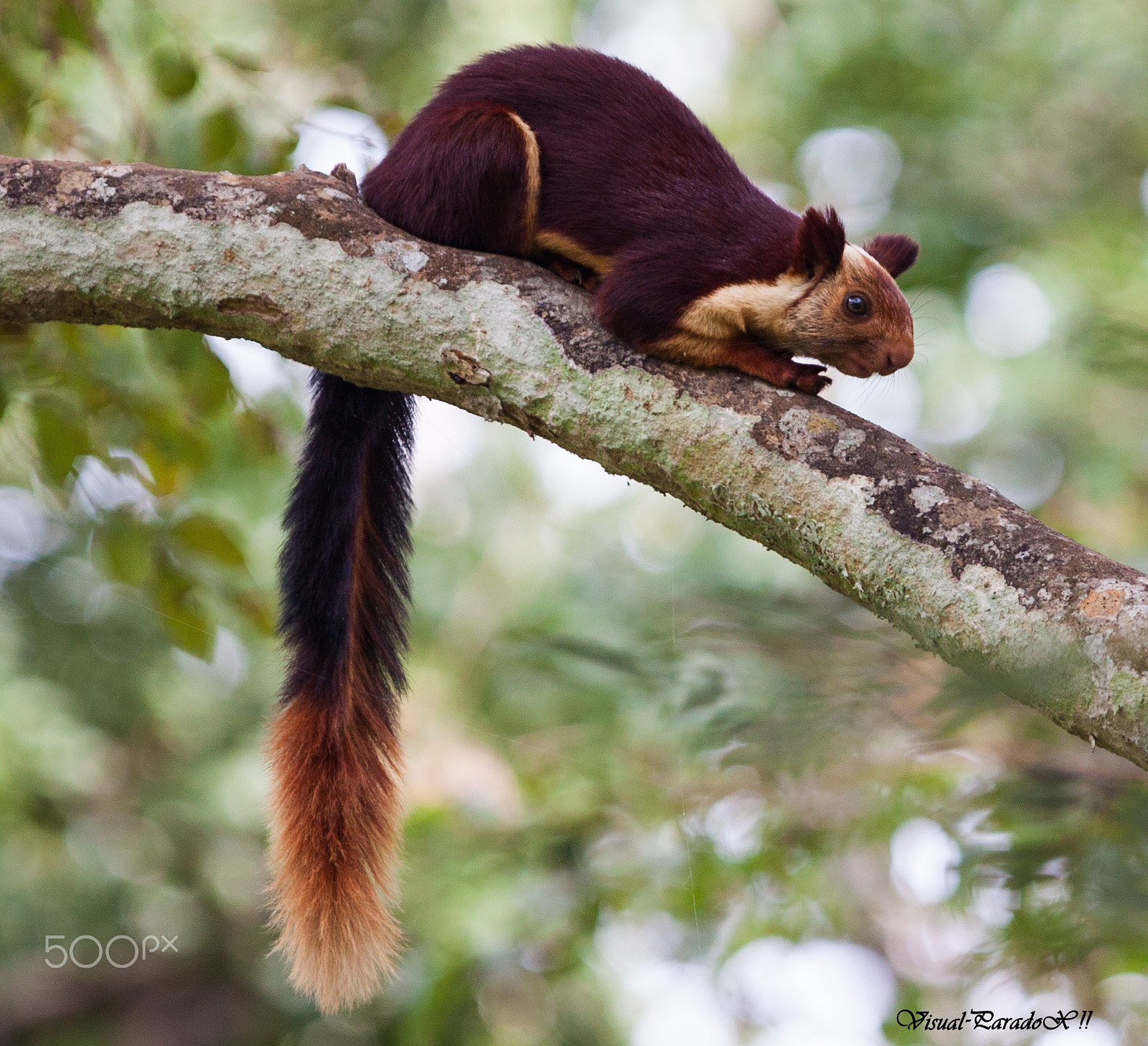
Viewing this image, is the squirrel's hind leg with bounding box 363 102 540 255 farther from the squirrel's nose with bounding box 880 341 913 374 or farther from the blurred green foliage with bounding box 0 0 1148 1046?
A: the squirrel's nose with bounding box 880 341 913 374

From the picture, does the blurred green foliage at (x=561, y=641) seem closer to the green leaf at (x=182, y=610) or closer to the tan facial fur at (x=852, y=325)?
the green leaf at (x=182, y=610)

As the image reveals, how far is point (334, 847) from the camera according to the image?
238 cm

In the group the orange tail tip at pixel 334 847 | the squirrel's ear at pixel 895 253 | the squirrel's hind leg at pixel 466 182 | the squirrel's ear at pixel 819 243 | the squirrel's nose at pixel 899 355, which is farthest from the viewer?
the squirrel's ear at pixel 895 253

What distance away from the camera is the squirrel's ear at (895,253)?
9.47 ft

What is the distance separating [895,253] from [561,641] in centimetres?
162

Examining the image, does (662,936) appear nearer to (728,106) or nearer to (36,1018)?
(36,1018)

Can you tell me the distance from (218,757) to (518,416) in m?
5.02

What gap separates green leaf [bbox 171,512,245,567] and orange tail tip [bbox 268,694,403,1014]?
0.46 metres

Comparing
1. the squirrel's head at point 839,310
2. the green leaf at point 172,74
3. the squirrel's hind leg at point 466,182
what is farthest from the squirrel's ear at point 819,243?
the green leaf at point 172,74

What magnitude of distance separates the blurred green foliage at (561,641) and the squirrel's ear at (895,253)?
2.31 feet

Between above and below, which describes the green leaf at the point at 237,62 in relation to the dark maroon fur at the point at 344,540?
above

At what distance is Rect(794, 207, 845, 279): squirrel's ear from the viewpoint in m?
2.46

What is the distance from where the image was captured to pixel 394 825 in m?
2.51

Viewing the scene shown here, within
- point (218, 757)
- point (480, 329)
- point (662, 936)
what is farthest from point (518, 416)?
point (218, 757)
